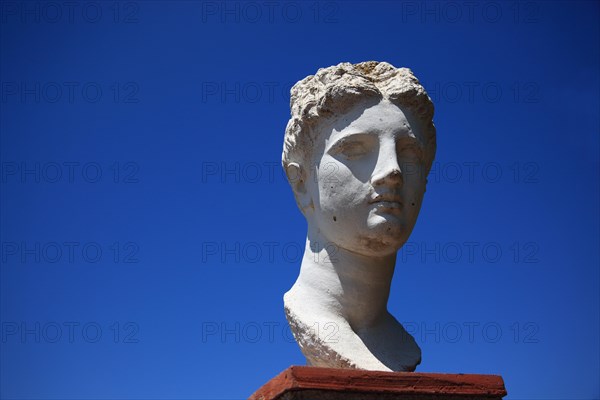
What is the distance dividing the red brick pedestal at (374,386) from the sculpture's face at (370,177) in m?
1.47

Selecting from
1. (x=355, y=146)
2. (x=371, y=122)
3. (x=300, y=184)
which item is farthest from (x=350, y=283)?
(x=371, y=122)

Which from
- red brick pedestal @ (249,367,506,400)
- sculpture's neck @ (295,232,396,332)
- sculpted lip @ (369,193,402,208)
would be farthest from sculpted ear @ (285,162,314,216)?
red brick pedestal @ (249,367,506,400)

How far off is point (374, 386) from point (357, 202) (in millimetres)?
1776

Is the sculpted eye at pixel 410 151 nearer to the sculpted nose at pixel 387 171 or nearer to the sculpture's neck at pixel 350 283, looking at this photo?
the sculpted nose at pixel 387 171

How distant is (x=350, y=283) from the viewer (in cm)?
670

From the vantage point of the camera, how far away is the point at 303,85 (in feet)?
23.4

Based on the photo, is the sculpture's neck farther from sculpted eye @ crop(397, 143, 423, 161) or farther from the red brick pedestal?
the red brick pedestal

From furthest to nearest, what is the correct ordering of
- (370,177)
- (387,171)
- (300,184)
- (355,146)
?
1. (300,184)
2. (355,146)
3. (370,177)
4. (387,171)

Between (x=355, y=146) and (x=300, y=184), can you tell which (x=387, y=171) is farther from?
(x=300, y=184)

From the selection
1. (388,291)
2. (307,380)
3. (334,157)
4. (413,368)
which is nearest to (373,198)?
(334,157)

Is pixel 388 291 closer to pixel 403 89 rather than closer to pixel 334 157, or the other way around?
pixel 334 157

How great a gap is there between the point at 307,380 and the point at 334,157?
2.26 meters

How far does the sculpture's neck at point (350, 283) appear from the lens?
6.69 meters

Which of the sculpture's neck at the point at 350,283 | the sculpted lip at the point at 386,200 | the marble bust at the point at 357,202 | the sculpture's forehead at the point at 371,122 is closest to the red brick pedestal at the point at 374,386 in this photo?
the marble bust at the point at 357,202
